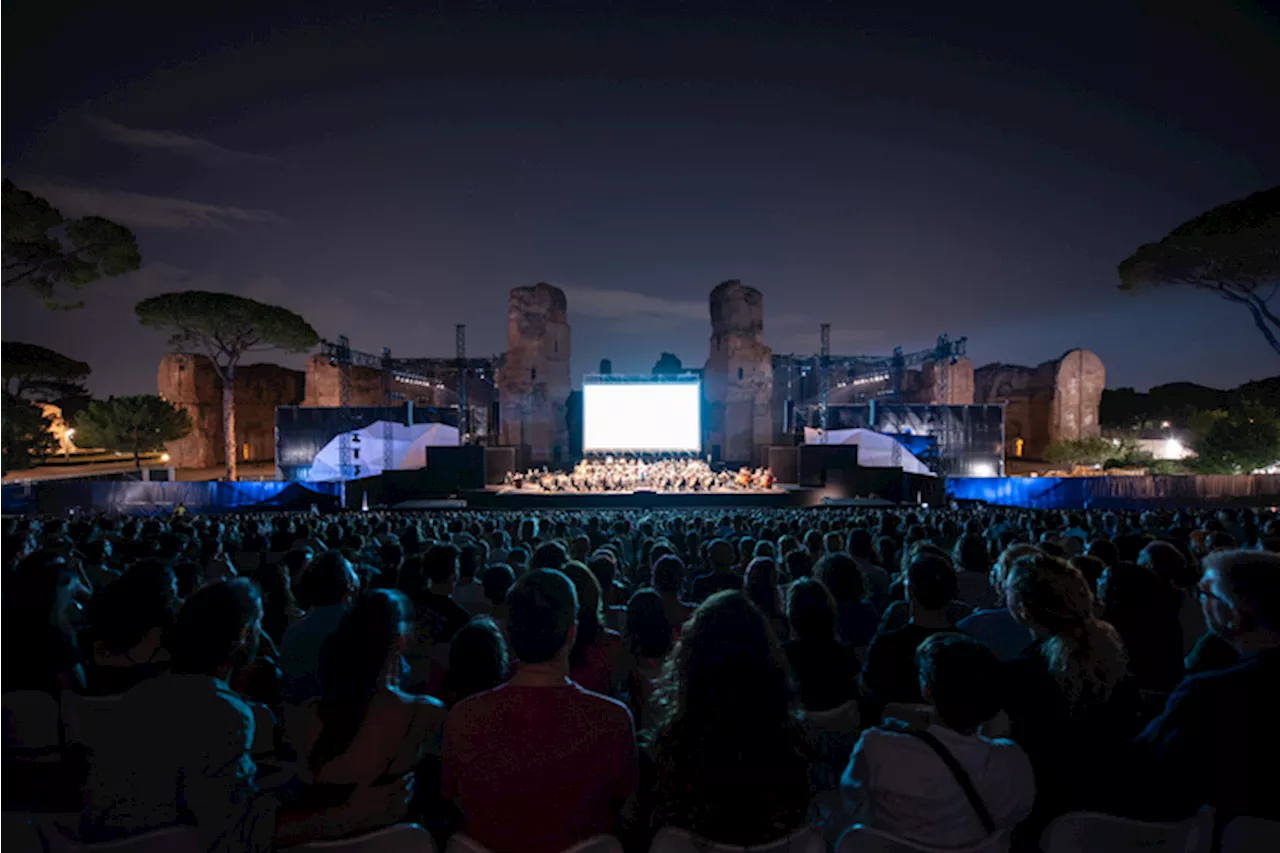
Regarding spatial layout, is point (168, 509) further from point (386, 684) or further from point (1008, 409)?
point (1008, 409)

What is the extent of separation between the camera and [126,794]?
173 cm

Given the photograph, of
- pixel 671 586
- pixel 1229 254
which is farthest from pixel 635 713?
pixel 1229 254

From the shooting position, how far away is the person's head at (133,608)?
241 centimetres

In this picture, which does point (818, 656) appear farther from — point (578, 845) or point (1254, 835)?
point (578, 845)

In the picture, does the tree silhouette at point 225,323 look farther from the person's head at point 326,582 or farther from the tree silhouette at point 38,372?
the person's head at point 326,582

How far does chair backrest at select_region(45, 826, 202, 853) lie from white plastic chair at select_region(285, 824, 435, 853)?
30 cm

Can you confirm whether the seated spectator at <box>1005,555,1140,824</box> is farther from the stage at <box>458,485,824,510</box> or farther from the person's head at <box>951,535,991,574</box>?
the stage at <box>458,485,824,510</box>

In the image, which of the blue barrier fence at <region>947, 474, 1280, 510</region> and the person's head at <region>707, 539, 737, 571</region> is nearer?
the person's head at <region>707, 539, 737, 571</region>

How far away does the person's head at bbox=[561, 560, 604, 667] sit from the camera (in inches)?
110

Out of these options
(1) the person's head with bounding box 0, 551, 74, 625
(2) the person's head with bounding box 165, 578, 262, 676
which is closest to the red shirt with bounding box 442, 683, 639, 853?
(2) the person's head with bounding box 165, 578, 262, 676

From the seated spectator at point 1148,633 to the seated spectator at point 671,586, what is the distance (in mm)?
2138

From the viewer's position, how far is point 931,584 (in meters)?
2.63

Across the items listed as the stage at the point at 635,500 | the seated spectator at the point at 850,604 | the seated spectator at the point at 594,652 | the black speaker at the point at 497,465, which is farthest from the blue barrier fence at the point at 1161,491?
the seated spectator at the point at 594,652

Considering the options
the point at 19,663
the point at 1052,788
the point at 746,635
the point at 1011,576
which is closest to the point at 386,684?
the point at 746,635
